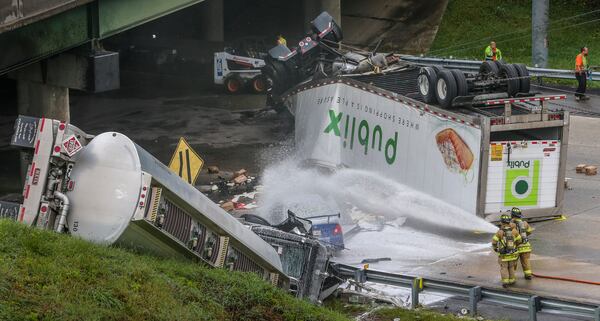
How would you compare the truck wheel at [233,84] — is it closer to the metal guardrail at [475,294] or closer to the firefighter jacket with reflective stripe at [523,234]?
the firefighter jacket with reflective stripe at [523,234]

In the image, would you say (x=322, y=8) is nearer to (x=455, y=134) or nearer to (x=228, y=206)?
(x=228, y=206)

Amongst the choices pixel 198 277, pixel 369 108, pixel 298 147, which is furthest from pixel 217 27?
pixel 198 277

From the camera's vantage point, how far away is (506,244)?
54.0 feet

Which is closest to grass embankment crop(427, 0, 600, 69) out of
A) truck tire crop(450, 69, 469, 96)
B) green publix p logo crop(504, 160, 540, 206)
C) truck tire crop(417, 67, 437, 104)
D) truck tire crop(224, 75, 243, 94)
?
truck tire crop(224, 75, 243, 94)

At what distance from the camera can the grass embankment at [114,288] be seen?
10.5 m

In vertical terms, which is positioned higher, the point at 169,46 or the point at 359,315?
the point at 169,46

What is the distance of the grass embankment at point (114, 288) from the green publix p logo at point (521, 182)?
25.3ft

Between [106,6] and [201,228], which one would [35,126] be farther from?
[106,6]

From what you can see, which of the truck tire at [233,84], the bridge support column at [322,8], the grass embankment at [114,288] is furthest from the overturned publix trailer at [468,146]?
the bridge support column at [322,8]

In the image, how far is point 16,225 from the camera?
12047mm

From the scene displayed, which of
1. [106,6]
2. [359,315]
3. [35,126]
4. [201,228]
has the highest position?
[106,6]

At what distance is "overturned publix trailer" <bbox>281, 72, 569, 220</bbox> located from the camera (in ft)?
64.8

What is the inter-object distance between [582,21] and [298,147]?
62.3 ft

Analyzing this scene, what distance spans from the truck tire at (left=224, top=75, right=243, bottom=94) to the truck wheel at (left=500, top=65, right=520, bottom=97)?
15.7m
